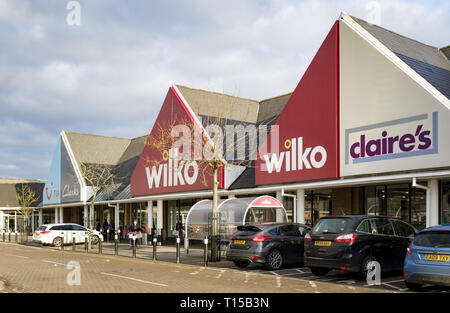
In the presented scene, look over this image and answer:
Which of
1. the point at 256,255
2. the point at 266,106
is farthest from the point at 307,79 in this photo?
the point at 266,106

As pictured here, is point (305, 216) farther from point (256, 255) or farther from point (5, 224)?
point (5, 224)

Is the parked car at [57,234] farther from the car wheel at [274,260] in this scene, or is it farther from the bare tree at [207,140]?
the car wheel at [274,260]

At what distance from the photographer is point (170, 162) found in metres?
31.0

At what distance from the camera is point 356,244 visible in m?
13.6

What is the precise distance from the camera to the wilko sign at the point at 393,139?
17.3 meters

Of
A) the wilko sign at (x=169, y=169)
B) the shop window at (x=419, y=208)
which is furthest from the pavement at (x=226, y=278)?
the wilko sign at (x=169, y=169)

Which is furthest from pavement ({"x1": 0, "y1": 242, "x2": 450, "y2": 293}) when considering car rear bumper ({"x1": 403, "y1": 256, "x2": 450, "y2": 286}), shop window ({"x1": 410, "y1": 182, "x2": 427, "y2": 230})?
shop window ({"x1": 410, "y1": 182, "x2": 427, "y2": 230})

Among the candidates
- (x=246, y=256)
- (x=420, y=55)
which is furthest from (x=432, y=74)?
(x=246, y=256)

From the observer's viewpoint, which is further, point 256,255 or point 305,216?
point 305,216

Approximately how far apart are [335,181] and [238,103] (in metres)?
13.7

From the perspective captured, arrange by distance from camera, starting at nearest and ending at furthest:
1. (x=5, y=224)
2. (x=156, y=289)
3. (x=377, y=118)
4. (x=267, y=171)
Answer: (x=156, y=289), (x=377, y=118), (x=267, y=171), (x=5, y=224)

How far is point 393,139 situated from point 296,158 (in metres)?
4.93

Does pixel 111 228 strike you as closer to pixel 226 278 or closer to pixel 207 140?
pixel 207 140

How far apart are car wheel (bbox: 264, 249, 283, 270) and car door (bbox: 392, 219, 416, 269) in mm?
3915
